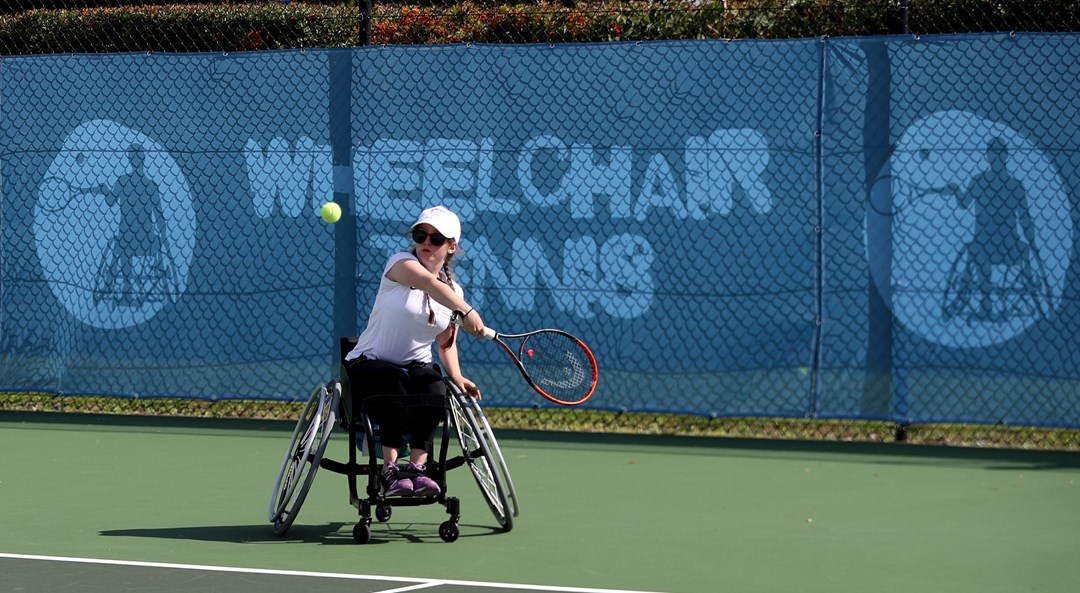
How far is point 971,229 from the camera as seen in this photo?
8.38 m

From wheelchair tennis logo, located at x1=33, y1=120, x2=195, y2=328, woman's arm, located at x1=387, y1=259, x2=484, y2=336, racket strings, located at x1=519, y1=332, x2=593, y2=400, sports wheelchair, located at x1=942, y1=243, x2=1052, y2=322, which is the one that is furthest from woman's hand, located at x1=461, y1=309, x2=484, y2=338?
wheelchair tennis logo, located at x1=33, y1=120, x2=195, y2=328

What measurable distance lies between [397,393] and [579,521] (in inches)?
38.1

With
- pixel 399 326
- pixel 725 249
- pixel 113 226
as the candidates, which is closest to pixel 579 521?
pixel 399 326

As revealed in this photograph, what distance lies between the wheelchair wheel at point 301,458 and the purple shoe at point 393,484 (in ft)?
0.80

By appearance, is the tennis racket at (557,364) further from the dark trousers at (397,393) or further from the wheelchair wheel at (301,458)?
the wheelchair wheel at (301,458)

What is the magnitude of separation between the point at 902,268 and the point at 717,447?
1.32 metres

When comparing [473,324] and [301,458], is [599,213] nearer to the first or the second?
[473,324]

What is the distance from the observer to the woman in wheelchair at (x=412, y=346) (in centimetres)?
609

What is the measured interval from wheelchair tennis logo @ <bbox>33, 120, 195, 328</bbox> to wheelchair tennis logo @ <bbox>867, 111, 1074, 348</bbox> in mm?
3952

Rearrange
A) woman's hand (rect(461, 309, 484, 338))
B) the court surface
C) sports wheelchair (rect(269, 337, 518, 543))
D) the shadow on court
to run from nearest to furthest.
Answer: the court surface
woman's hand (rect(461, 309, 484, 338))
sports wheelchair (rect(269, 337, 518, 543))
the shadow on court

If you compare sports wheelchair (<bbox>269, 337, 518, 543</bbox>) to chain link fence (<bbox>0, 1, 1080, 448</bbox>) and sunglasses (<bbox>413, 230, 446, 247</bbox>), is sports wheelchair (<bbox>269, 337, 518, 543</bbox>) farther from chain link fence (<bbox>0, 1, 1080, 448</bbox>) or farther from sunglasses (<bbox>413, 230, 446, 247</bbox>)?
chain link fence (<bbox>0, 1, 1080, 448</bbox>)

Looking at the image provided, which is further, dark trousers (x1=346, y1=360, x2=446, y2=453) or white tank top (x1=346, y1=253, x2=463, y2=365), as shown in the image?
white tank top (x1=346, y1=253, x2=463, y2=365)

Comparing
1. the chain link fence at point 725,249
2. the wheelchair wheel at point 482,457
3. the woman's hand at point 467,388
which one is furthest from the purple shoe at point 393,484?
the chain link fence at point 725,249

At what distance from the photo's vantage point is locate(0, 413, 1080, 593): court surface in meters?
5.45
